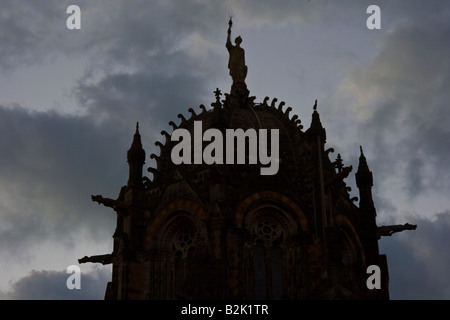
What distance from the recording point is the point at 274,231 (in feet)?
140

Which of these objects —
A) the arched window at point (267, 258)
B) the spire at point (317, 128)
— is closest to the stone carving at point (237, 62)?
the spire at point (317, 128)

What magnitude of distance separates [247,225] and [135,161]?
8.24m

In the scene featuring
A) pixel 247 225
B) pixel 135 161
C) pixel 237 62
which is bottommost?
pixel 247 225

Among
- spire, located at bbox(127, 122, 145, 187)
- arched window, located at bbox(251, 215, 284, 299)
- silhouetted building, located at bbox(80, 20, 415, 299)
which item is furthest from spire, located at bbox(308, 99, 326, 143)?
spire, located at bbox(127, 122, 145, 187)

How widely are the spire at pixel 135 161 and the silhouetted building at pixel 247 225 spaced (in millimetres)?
66

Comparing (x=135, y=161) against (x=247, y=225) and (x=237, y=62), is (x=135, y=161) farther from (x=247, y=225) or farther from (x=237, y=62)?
(x=237, y=62)

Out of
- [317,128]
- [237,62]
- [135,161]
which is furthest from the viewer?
[237,62]

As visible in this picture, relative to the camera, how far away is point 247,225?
137ft

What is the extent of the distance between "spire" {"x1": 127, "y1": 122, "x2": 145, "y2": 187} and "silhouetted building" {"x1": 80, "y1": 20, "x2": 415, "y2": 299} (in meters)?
0.07

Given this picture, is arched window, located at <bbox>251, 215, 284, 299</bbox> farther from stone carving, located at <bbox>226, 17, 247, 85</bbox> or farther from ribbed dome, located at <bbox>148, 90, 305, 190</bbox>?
stone carving, located at <bbox>226, 17, 247, 85</bbox>

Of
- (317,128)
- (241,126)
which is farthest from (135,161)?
(317,128)

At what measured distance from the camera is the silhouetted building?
40.5m
